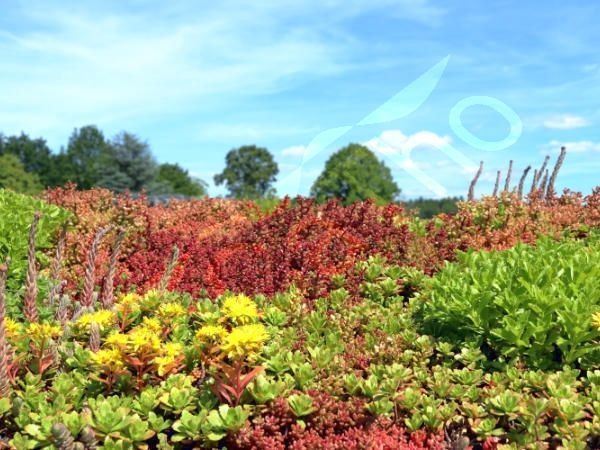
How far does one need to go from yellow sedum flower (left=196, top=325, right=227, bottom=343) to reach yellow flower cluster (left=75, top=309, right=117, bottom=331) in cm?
88

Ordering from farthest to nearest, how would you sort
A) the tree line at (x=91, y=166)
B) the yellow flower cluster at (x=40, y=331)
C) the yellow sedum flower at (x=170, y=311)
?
the tree line at (x=91, y=166) < the yellow sedum flower at (x=170, y=311) < the yellow flower cluster at (x=40, y=331)

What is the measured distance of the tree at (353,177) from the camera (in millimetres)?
56562

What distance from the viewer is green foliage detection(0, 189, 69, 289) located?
696cm

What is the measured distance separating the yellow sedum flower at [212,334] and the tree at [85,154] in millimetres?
70429

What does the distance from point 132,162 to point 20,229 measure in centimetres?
6261

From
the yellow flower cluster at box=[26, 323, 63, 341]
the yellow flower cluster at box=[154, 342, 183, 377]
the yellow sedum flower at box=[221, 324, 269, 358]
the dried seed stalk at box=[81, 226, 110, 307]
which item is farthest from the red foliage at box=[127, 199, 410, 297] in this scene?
the yellow sedum flower at box=[221, 324, 269, 358]

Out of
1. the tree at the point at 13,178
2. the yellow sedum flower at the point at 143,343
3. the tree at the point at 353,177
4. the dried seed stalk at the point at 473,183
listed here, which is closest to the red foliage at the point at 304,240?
the yellow sedum flower at the point at 143,343

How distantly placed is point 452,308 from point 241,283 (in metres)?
2.22

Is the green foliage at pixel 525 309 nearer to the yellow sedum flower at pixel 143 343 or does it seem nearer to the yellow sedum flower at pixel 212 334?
the yellow sedum flower at pixel 212 334

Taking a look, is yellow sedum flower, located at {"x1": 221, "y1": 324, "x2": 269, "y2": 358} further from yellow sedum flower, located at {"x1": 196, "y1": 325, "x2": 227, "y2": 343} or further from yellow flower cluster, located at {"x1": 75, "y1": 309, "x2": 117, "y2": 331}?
yellow flower cluster, located at {"x1": 75, "y1": 309, "x2": 117, "y2": 331}

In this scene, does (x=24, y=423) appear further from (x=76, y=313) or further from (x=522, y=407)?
(x=522, y=407)

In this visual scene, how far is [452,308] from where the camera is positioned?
4.33m

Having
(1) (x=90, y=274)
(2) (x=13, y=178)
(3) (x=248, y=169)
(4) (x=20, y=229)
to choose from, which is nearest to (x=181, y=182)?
(3) (x=248, y=169)

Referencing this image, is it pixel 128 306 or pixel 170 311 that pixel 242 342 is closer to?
pixel 170 311
